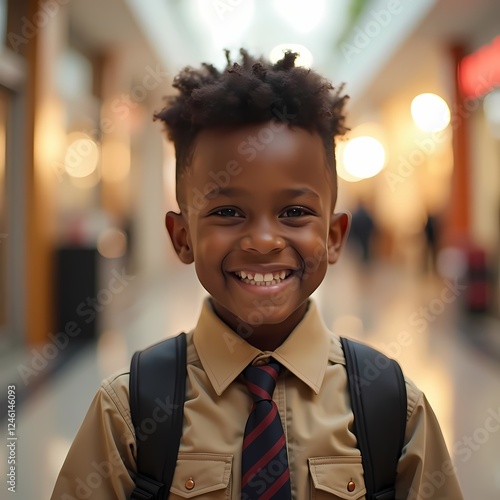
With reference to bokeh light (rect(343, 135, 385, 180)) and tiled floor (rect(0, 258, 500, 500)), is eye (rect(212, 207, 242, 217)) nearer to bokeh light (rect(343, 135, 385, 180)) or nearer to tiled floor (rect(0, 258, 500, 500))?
tiled floor (rect(0, 258, 500, 500))

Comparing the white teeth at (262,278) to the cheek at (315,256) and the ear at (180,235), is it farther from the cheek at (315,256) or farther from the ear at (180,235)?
the ear at (180,235)

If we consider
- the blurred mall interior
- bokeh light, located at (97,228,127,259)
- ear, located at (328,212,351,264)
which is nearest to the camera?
ear, located at (328,212,351,264)

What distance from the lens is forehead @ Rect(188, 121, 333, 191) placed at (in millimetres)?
1130

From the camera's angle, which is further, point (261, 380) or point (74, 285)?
point (74, 285)

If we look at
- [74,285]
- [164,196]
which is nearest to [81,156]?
[74,285]

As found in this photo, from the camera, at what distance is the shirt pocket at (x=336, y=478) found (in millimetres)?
1129

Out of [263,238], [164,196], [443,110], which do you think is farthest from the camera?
[164,196]

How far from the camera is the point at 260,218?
3.71 ft

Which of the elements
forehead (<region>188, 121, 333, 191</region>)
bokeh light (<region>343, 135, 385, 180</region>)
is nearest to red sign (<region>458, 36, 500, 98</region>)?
forehead (<region>188, 121, 333, 191</region>)

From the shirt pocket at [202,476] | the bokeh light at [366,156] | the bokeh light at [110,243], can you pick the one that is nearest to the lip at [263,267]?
the shirt pocket at [202,476]

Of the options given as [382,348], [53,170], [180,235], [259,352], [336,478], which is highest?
[53,170]

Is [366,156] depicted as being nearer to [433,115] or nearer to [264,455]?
[433,115]

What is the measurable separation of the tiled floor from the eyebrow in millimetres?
1079

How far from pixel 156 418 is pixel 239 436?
0.56 ft
